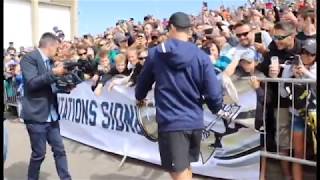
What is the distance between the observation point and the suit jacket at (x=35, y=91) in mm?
4629

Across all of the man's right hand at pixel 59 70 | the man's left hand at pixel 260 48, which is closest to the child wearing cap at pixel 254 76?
the man's left hand at pixel 260 48

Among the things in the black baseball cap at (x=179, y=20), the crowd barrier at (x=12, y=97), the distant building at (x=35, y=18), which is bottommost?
the crowd barrier at (x=12, y=97)

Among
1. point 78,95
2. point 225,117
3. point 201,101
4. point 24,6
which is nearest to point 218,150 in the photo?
point 225,117

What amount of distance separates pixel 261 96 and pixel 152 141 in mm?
1663

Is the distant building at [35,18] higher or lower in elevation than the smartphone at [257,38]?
higher

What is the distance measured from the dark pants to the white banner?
1284 mm

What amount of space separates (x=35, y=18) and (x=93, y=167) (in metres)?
14.8

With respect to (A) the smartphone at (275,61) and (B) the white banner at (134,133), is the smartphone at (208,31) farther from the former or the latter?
(A) the smartphone at (275,61)

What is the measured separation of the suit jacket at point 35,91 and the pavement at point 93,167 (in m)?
0.73

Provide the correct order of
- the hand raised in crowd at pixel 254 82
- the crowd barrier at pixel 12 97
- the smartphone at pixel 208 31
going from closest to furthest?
the hand raised in crowd at pixel 254 82 → the smartphone at pixel 208 31 → the crowd barrier at pixel 12 97

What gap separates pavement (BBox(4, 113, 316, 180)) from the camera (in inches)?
215

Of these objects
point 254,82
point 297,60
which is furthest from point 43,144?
point 297,60

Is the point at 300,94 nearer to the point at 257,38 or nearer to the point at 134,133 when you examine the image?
the point at 257,38

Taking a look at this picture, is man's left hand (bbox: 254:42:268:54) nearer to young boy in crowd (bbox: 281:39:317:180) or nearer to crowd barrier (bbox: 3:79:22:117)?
young boy in crowd (bbox: 281:39:317:180)
